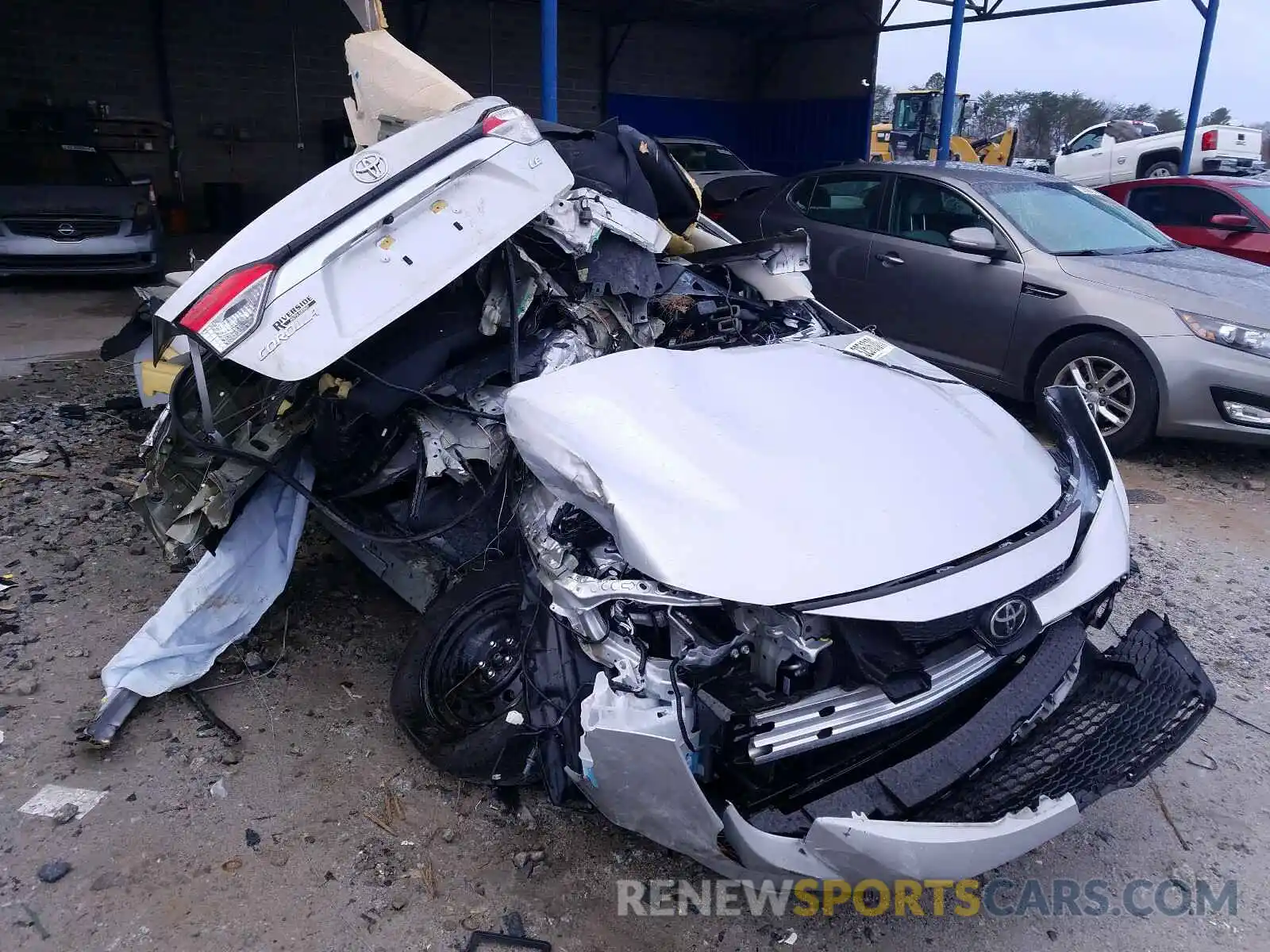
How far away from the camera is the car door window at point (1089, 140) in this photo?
56.9 feet

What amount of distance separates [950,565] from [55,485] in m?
4.39

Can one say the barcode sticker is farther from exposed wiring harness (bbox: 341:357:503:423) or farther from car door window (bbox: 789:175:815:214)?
car door window (bbox: 789:175:815:214)

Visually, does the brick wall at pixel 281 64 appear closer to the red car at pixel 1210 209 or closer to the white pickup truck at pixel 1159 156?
the white pickup truck at pixel 1159 156

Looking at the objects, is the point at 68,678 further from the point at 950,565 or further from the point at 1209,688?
the point at 1209,688

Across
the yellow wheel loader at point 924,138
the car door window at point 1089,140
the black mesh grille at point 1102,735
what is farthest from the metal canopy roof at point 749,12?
the black mesh grille at point 1102,735

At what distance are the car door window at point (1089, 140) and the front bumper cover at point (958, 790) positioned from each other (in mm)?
17887

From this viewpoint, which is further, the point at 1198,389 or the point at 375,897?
the point at 1198,389

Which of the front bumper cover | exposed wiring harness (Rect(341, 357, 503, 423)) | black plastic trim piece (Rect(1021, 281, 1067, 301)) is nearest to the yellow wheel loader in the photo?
black plastic trim piece (Rect(1021, 281, 1067, 301))

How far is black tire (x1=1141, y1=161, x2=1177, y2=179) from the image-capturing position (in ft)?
48.1

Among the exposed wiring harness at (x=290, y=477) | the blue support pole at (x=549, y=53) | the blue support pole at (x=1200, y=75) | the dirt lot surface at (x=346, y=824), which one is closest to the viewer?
the dirt lot surface at (x=346, y=824)

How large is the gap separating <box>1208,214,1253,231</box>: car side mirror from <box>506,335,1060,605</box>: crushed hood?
6.80m

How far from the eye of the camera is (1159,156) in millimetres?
14766

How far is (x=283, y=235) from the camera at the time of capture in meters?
2.82

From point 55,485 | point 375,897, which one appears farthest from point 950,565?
point 55,485
